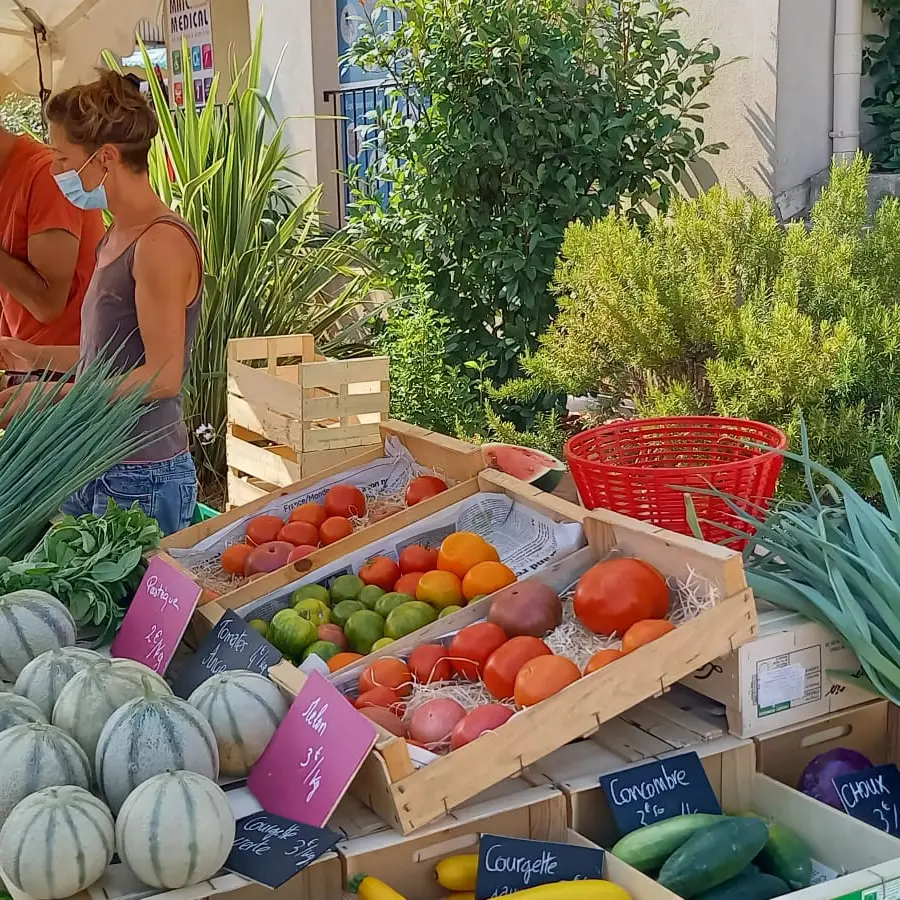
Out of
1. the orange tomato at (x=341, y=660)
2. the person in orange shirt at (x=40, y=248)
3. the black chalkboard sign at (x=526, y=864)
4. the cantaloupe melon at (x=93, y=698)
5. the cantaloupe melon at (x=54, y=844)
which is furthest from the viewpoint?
the person in orange shirt at (x=40, y=248)

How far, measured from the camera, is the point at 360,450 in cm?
400

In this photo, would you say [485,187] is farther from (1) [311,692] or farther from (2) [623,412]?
(1) [311,692]

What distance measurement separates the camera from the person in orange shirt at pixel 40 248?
295 centimetres

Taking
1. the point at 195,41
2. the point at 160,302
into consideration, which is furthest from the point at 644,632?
the point at 195,41

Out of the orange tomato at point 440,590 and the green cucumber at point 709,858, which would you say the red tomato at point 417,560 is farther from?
the green cucumber at point 709,858

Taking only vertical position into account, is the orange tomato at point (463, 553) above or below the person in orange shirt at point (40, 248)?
below

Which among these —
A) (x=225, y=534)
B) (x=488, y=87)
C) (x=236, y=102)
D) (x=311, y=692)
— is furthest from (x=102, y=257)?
(x=236, y=102)

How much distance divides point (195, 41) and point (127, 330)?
718 centimetres

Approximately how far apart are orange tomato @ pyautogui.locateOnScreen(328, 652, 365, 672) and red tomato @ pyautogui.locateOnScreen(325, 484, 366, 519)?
520mm

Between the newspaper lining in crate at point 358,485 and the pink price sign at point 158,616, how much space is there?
0.67ft

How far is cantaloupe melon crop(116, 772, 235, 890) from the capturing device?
4.04 feet

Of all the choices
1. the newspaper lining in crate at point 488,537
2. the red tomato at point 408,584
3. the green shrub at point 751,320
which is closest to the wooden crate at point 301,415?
the green shrub at point 751,320

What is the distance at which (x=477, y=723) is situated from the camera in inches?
56.7

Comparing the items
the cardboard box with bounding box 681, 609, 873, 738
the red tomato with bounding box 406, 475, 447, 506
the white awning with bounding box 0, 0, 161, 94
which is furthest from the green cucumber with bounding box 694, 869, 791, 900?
the white awning with bounding box 0, 0, 161, 94
